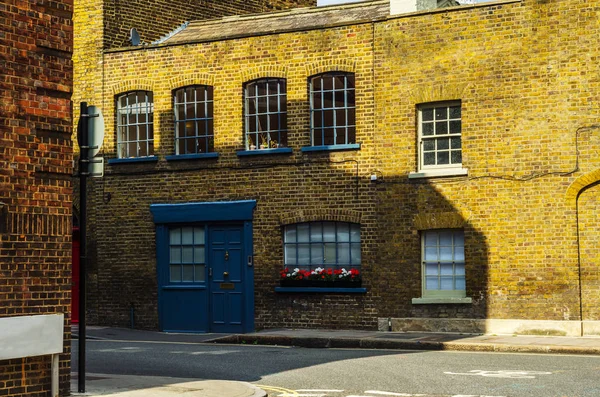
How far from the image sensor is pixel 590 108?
19969 millimetres

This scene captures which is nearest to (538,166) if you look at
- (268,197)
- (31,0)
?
(268,197)

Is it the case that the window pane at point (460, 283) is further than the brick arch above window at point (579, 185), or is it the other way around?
the window pane at point (460, 283)

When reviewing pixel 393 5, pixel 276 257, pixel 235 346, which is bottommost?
pixel 235 346

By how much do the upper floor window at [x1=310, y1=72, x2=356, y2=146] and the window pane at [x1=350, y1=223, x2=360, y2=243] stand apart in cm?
184

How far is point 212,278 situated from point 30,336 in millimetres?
12908

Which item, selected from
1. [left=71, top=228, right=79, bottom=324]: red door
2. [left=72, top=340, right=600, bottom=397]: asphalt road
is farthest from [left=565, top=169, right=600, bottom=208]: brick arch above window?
[left=71, top=228, right=79, bottom=324]: red door

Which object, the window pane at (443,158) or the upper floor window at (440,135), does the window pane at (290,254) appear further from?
the window pane at (443,158)

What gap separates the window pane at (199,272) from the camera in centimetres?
2384

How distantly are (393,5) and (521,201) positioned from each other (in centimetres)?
539

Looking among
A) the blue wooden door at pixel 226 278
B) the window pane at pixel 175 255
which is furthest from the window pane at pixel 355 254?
the window pane at pixel 175 255

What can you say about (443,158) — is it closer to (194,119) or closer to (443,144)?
(443,144)

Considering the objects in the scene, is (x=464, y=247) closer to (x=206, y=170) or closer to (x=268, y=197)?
(x=268, y=197)

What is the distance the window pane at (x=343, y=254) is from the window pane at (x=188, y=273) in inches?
146

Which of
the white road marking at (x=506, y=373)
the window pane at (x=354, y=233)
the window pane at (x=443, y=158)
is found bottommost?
the white road marking at (x=506, y=373)
